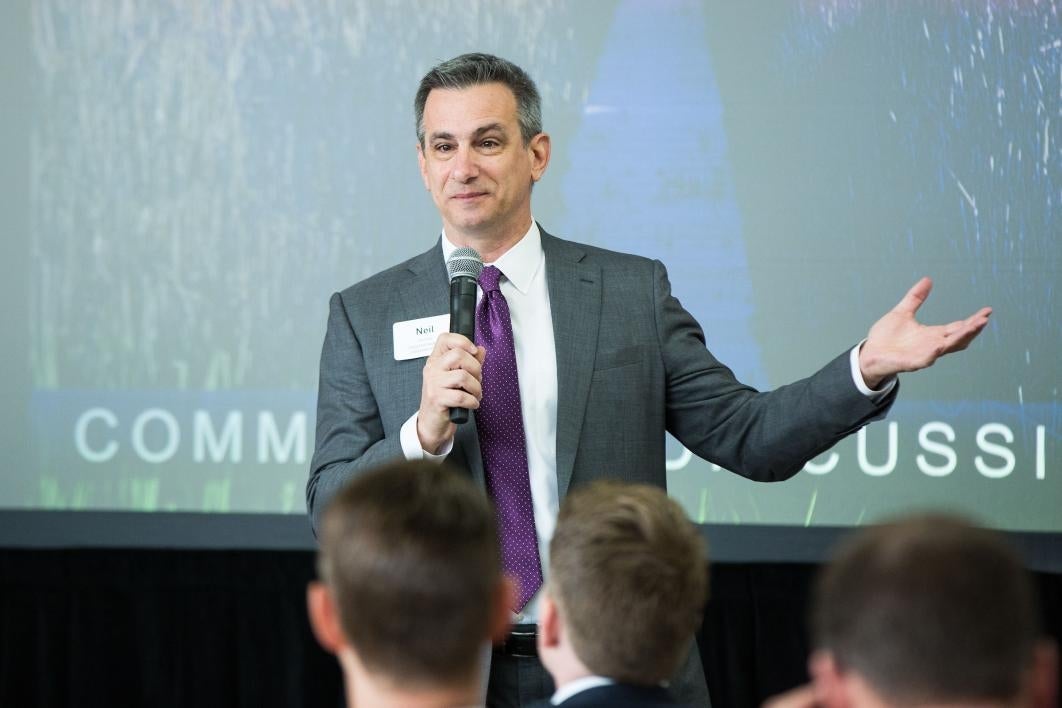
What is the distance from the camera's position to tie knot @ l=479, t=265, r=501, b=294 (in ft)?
8.14

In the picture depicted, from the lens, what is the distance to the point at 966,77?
13.3 feet

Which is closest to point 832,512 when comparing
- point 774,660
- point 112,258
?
point 774,660

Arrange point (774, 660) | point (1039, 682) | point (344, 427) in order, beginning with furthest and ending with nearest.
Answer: point (774, 660), point (344, 427), point (1039, 682)

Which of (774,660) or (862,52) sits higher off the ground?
(862,52)

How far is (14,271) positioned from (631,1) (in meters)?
2.17

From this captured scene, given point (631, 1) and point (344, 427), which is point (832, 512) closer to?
point (631, 1)

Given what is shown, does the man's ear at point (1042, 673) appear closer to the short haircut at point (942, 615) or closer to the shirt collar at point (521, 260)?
the short haircut at point (942, 615)

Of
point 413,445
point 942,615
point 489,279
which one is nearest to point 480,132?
point 489,279

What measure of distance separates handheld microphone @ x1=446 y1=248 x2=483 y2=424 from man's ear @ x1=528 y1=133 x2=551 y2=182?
0.32m

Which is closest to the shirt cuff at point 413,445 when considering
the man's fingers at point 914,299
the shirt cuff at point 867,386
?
the shirt cuff at point 867,386

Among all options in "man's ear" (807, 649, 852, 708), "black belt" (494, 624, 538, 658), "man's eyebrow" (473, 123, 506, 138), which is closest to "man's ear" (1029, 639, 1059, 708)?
"man's ear" (807, 649, 852, 708)

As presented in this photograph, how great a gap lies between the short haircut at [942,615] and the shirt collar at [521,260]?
1523 mm

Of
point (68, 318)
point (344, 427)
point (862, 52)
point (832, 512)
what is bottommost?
point (832, 512)

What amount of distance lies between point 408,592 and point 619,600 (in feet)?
1.10
